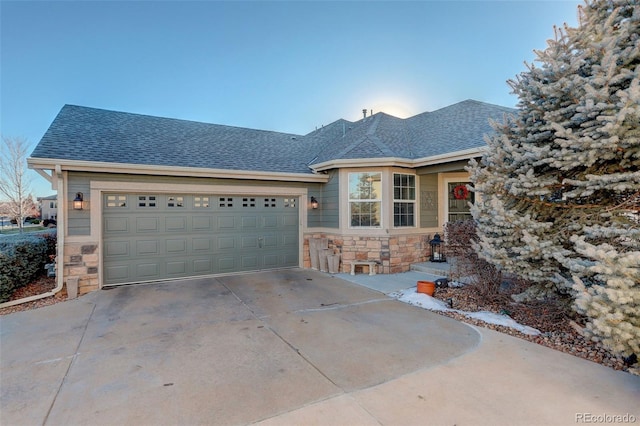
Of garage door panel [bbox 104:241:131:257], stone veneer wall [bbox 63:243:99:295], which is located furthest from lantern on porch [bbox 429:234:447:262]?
stone veneer wall [bbox 63:243:99:295]

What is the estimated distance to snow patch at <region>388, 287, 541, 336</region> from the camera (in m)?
4.36

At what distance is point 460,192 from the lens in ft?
30.6

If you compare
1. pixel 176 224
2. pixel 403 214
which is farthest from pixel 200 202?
pixel 403 214

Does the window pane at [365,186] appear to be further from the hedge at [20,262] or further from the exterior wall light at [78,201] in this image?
the hedge at [20,262]

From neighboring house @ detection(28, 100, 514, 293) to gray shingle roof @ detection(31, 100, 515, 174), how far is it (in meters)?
Answer: 0.05

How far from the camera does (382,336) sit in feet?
13.6

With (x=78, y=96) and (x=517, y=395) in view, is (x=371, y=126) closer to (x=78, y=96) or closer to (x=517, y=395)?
(x=517, y=395)

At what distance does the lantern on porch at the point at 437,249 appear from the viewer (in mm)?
8773

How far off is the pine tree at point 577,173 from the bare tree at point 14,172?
58.3 feet

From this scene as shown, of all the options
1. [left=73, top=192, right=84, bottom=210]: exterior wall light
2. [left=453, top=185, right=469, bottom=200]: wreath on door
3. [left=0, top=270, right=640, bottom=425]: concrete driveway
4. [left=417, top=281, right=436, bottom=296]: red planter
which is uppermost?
[left=453, top=185, right=469, bottom=200]: wreath on door

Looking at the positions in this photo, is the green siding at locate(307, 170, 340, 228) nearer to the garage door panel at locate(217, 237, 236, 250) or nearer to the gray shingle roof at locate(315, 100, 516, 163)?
the gray shingle roof at locate(315, 100, 516, 163)

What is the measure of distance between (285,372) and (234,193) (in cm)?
615

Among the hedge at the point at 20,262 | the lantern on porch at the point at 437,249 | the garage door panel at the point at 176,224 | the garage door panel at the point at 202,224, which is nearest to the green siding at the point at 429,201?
the lantern on porch at the point at 437,249

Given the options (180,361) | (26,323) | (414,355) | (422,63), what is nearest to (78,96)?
(26,323)
